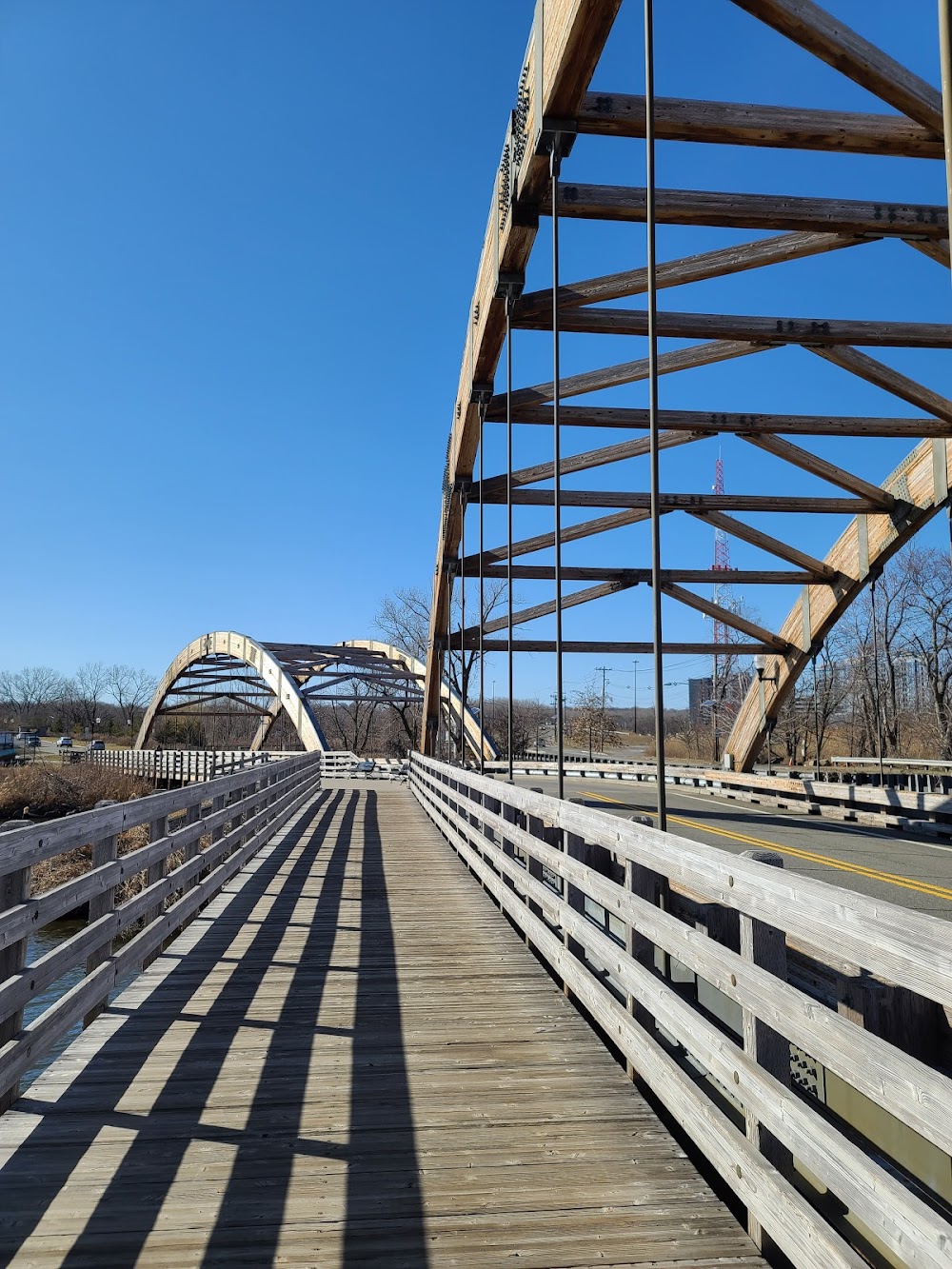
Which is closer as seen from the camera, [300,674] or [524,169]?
[524,169]

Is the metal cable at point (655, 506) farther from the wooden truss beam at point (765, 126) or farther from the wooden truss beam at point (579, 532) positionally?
the wooden truss beam at point (579, 532)

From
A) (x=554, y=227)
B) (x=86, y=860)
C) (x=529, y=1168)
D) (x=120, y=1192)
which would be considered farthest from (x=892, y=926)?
(x=86, y=860)

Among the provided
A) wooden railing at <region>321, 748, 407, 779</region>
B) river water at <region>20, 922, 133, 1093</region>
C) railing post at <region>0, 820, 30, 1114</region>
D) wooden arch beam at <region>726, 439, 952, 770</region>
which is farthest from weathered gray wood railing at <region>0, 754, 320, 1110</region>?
wooden railing at <region>321, 748, 407, 779</region>

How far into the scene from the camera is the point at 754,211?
783cm

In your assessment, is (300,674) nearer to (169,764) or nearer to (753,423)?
(169,764)

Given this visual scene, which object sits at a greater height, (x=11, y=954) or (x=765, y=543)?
(x=765, y=543)

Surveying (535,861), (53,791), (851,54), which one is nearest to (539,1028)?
(535,861)

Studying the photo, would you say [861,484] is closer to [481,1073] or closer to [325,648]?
[481,1073]

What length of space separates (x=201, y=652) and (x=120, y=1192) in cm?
4388

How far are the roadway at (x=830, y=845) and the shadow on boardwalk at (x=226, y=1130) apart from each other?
7.19ft

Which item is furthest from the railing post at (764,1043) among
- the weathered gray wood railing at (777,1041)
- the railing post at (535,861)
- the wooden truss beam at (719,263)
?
the wooden truss beam at (719,263)

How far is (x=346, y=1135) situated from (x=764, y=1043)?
5.48 feet

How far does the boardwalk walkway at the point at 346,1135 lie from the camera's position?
2629mm

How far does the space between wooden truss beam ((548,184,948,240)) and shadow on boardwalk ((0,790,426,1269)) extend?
6.54 m
